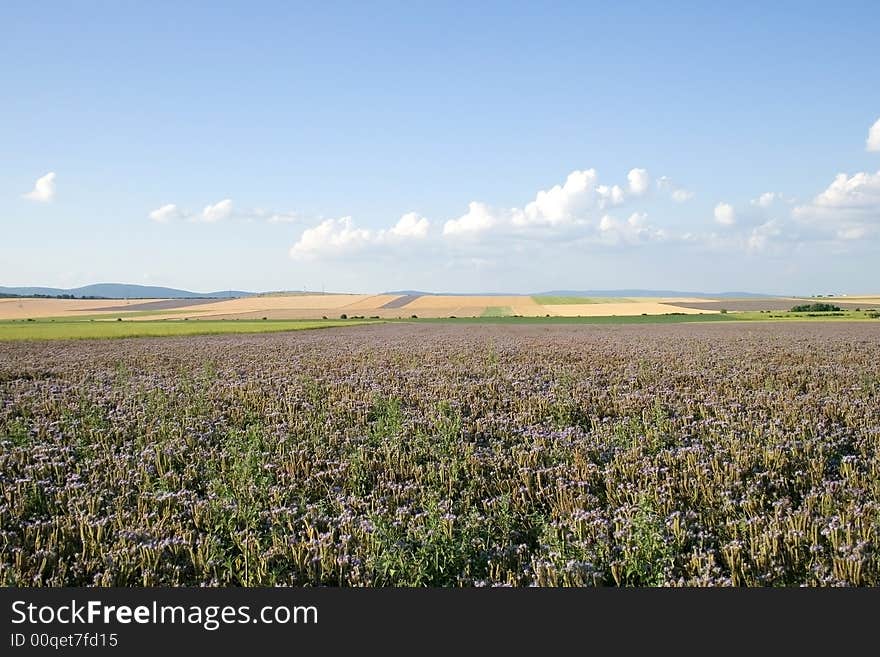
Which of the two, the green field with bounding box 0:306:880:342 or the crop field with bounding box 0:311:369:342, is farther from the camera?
the green field with bounding box 0:306:880:342

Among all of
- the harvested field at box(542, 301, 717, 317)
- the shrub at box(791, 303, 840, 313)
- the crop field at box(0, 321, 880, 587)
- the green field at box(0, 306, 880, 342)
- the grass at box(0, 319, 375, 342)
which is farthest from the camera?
the harvested field at box(542, 301, 717, 317)

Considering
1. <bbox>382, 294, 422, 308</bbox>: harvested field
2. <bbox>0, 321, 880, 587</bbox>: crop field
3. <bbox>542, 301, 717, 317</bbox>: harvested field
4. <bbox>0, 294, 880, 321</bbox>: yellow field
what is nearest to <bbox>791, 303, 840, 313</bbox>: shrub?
<bbox>0, 294, 880, 321</bbox>: yellow field

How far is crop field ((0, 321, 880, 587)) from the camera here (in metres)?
4.15

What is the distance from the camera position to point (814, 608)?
11.6 ft

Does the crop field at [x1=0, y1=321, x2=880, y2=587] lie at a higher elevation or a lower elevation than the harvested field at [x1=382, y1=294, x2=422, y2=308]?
lower

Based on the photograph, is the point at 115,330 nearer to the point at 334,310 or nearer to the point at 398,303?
the point at 334,310

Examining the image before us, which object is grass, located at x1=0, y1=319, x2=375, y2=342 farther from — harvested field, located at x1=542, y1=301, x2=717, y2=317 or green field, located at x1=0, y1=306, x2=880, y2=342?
harvested field, located at x1=542, y1=301, x2=717, y2=317

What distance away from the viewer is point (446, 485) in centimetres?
588

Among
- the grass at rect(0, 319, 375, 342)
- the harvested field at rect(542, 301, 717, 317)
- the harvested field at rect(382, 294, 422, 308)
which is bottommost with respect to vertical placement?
the grass at rect(0, 319, 375, 342)

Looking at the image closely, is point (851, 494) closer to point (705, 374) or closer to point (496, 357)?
point (705, 374)

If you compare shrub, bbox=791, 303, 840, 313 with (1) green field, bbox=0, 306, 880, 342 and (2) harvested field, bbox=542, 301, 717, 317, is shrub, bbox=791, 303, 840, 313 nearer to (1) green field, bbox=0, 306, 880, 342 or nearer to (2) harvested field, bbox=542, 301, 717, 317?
(1) green field, bbox=0, 306, 880, 342

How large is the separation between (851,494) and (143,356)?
814 inches

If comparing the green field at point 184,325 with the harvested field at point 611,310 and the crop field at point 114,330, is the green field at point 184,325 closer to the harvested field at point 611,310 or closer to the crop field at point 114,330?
the crop field at point 114,330

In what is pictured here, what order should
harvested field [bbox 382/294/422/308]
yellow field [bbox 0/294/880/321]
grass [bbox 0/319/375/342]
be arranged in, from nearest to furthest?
grass [bbox 0/319/375/342], yellow field [bbox 0/294/880/321], harvested field [bbox 382/294/422/308]
